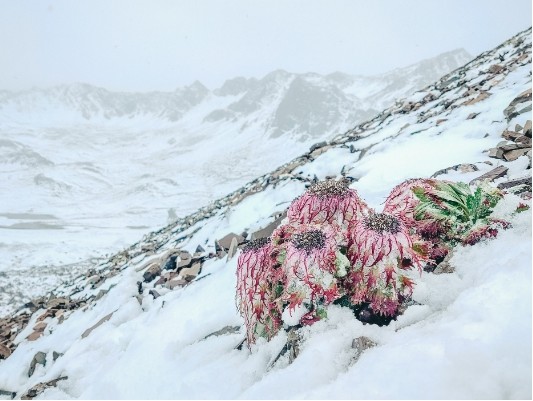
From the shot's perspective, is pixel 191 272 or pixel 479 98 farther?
pixel 479 98

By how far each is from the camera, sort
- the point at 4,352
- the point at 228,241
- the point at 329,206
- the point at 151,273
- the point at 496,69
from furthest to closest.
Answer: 1. the point at 496,69
2. the point at 151,273
3. the point at 228,241
4. the point at 4,352
5. the point at 329,206

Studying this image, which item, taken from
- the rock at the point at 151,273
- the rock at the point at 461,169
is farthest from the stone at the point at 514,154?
the rock at the point at 151,273

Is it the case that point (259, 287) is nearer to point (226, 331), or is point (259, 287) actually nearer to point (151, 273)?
point (226, 331)

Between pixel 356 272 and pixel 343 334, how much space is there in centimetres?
40

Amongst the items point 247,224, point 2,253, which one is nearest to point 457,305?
point 247,224

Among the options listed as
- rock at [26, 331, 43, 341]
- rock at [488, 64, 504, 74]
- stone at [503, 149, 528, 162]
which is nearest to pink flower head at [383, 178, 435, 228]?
stone at [503, 149, 528, 162]

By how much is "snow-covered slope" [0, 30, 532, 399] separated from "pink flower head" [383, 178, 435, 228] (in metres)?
0.47

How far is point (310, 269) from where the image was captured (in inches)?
95.5


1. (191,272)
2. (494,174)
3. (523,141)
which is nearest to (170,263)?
(191,272)

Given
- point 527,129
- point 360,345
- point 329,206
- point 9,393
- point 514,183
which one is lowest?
point 9,393

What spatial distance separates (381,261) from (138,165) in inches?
4969

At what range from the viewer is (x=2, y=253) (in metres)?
31.8

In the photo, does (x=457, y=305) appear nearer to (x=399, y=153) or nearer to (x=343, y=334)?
(x=343, y=334)

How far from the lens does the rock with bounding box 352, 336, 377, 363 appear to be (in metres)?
2.26
